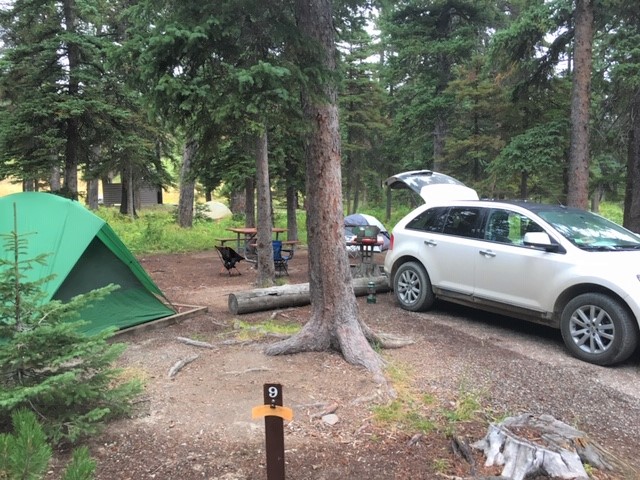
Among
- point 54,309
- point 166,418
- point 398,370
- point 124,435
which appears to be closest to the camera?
point 54,309

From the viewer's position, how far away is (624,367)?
17.5ft

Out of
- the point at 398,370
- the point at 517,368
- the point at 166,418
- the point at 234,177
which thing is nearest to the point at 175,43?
the point at 166,418

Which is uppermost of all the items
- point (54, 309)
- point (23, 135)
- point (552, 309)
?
point (23, 135)

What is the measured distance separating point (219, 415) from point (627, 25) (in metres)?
11.7

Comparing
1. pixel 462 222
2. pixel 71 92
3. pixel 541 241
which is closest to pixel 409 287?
pixel 462 222

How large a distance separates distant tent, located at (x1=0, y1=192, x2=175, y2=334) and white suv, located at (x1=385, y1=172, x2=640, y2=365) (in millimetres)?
4010

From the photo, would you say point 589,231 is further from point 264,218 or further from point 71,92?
point 71,92

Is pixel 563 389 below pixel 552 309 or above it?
below

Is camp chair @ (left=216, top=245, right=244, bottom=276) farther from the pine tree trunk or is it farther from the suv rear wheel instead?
the suv rear wheel

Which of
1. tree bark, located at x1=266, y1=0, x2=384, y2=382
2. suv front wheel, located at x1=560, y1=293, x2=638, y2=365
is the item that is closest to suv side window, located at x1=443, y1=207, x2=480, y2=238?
suv front wheel, located at x1=560, y1=293, x2=638, y2=365

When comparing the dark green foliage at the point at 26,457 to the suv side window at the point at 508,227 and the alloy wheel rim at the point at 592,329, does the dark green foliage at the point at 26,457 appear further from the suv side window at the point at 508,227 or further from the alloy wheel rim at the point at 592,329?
the suv side window at the point at 508,227

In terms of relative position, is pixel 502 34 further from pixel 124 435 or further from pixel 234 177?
pixel 124 435

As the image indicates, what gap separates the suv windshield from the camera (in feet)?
19.3

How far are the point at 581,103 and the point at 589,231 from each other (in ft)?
17.0
